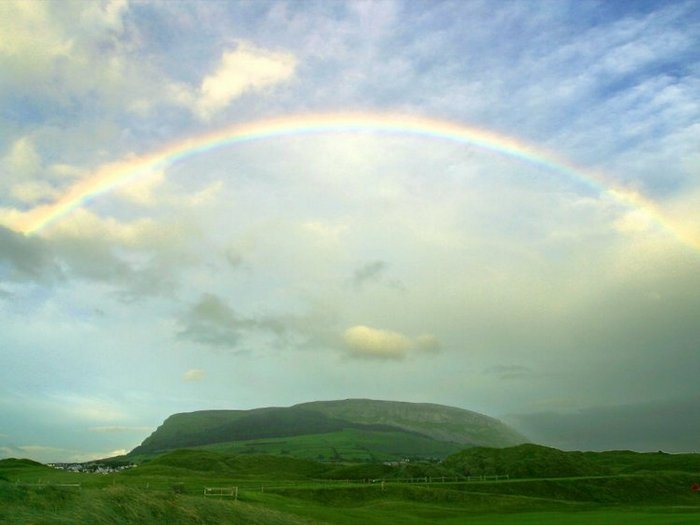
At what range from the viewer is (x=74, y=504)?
30859 mm

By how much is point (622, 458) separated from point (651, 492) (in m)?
88.0

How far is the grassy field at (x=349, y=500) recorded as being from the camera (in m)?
31.8

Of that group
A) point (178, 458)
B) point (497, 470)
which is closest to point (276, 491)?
point (497, 470)

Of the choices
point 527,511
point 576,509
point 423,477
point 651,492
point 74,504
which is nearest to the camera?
point 74,504

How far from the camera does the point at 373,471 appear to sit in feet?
493

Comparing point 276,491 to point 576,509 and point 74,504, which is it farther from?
point 74,504

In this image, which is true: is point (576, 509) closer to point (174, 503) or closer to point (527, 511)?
point (527, 511)

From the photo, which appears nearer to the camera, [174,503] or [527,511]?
[174,503]

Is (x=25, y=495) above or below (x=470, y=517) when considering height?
above

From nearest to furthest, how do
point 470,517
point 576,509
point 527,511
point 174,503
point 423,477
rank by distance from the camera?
point 174,503, point 470,517, point 527,511, point 576,509, point 423,477

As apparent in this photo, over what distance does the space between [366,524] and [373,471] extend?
100412mm

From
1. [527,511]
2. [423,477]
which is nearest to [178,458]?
[423,477]

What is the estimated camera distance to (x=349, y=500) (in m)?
84.0

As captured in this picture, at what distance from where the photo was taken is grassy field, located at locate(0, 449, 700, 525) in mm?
31750
